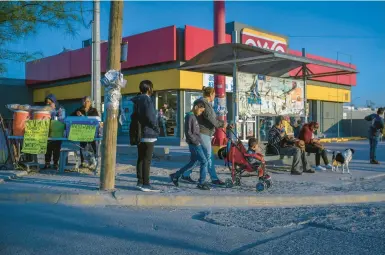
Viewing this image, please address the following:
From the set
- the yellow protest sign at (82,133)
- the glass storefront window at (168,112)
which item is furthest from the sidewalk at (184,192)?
the glass storefront window at (168,112)

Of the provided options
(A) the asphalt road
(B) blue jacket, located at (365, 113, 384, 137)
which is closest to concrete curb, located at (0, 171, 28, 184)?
(A) the asphalt road

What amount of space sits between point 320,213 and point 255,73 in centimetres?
689

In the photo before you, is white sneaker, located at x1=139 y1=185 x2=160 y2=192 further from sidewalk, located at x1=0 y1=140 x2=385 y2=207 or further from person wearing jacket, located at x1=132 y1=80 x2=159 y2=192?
sidewalk, located at x1=0 y1=140 x2=385 y2=207

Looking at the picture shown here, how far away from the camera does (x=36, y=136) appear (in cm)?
887

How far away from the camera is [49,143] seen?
30.6ft

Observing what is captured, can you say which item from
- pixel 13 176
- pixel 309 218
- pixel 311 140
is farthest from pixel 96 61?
pixel 309 218

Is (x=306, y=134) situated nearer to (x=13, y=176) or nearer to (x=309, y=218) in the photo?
(x=309, y=218)

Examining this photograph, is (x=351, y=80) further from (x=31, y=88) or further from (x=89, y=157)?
(x=89, y=157)

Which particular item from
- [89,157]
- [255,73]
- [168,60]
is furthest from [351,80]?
[89,157]

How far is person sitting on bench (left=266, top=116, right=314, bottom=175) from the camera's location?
378 inches

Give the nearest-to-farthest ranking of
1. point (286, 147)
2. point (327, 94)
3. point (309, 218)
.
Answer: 1. point (309, 218)
2. point (286, 147)
3. point (327, 94)

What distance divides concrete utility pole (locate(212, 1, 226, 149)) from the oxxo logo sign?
680 centimetres

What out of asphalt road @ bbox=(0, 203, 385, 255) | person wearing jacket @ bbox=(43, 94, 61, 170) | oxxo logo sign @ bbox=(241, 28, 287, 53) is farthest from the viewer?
oxxo logo sign @ bbox=(241, 28, 287, 53)

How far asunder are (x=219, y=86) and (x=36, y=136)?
6.10 meters
